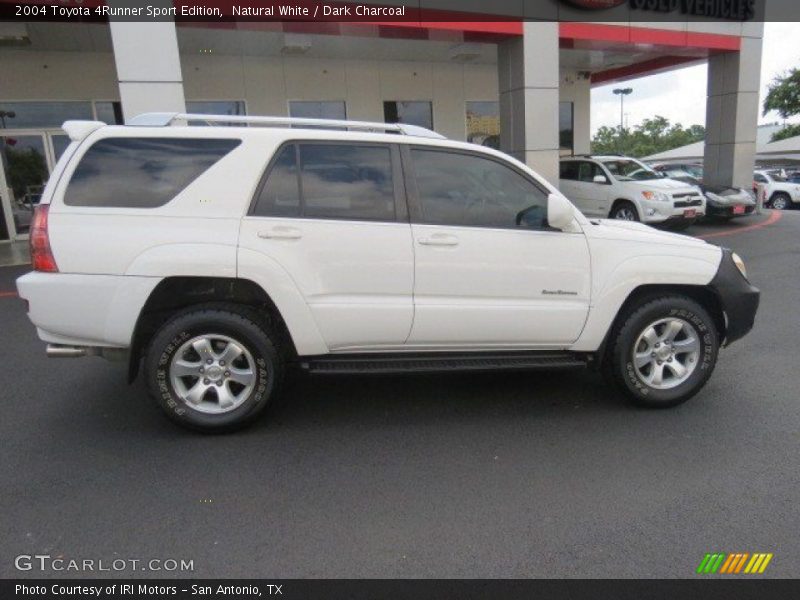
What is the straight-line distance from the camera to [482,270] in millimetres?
3637

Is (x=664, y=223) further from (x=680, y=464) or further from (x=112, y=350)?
(x=112, y=350)

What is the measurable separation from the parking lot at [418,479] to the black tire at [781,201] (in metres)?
21.2

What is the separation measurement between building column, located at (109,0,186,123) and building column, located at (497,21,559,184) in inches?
250

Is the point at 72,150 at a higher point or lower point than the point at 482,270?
higher

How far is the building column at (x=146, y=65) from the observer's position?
8.17 m

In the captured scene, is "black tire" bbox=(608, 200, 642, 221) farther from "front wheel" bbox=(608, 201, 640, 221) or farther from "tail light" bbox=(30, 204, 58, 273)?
"tail light" bbox=(30, 204, 58, 273)

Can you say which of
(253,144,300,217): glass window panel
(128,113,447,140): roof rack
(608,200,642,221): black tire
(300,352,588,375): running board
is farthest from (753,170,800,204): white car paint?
(253,144,300,217): glass window panel

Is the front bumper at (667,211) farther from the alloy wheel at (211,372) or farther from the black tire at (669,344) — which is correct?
the alloy wheel at (211,372)

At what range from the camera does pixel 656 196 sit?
39.3 feet

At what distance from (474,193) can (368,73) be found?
1274cm

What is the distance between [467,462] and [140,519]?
1.75 meters

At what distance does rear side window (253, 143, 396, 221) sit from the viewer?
355 centimetres
